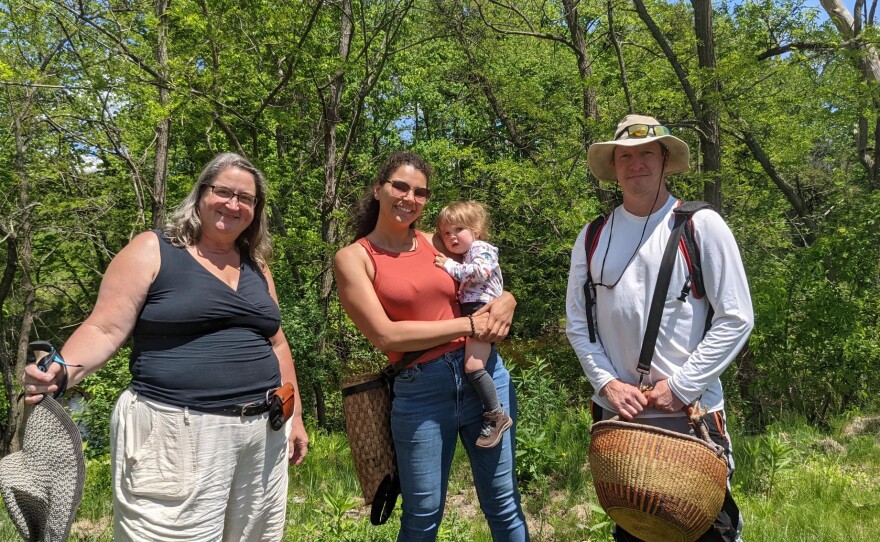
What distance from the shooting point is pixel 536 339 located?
1330 cm

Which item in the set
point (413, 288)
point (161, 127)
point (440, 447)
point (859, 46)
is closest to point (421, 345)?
point (413, 288)

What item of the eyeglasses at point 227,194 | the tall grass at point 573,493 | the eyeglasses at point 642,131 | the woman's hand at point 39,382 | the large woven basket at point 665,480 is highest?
the eyeglasses at point 642,131

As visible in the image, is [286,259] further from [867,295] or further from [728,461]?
[728,461]

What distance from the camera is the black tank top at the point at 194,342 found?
2102 millimetres

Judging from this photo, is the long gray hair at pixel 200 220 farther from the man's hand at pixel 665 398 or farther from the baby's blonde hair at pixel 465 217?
the man's hand at pixel 665 398

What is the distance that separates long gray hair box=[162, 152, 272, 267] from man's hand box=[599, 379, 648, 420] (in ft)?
4.68

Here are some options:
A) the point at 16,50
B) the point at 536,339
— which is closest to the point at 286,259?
the point at 536,339

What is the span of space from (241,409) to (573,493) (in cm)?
248

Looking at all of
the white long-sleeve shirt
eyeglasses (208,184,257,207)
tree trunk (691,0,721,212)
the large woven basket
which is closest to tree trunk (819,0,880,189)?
tree trunk (691,0,721,212)

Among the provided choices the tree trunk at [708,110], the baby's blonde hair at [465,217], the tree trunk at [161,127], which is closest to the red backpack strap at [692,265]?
the baby's blonde hair at [465,217]

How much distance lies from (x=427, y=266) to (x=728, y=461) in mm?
1280

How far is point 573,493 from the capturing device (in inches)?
156

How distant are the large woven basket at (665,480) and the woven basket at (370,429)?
3.01 feet

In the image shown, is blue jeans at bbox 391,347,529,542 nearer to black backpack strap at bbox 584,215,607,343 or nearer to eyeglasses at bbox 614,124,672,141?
black backpack strap at bbox 584,215,607,343
